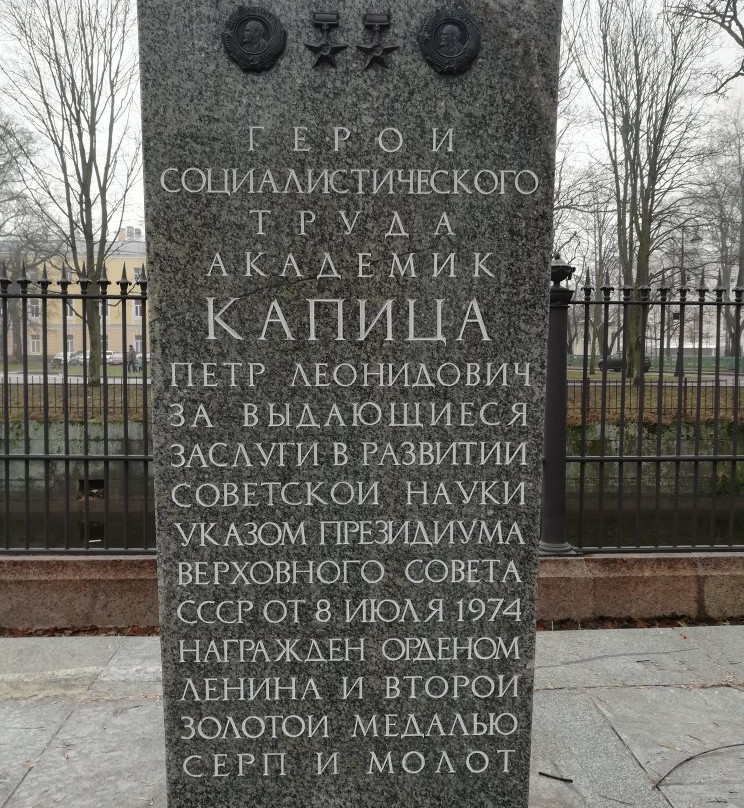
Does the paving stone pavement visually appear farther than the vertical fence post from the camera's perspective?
No

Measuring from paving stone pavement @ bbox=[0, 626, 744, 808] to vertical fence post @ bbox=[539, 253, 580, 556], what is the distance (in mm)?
717

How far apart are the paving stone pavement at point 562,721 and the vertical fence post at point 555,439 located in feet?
2.35

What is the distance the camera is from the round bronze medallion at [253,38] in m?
2.52

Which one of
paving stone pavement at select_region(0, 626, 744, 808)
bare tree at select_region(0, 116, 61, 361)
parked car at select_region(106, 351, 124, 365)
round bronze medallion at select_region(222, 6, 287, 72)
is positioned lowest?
paving stone pavement at select_region(0, 626, 744, 808)

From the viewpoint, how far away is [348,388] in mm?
2643

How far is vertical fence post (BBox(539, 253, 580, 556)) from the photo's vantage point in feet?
16.9

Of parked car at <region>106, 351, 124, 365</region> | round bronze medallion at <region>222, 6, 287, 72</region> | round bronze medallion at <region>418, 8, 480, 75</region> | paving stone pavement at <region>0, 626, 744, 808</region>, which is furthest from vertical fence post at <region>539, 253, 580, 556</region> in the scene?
parked car at <region>106, 351, 124, 365</region>

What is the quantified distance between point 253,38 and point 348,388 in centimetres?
127

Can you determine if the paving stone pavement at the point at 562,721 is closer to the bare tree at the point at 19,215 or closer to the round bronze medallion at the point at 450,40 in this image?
the round bronze medallion at the point at 450,40

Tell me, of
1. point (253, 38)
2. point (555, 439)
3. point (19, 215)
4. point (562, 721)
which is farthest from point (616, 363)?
point (19, 215)

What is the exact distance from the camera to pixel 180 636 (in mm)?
2693

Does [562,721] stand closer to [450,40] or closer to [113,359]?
[450,40]

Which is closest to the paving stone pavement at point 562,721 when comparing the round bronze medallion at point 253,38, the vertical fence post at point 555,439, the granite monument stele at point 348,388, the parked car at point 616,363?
the granite monument stele at point 348,388

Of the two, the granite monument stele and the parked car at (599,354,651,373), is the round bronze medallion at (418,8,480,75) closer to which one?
the granite monument stele
